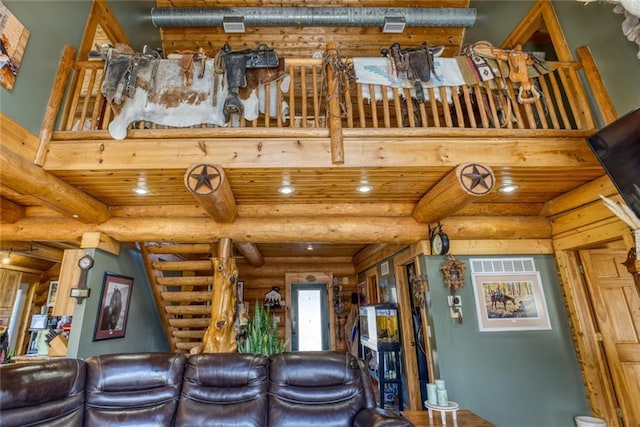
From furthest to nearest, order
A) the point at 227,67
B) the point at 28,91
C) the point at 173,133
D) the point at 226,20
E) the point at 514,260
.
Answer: the point at 226,20 < the point at 514,260 < the point at 227,67 < the point at 173,133 < the point at 28,91

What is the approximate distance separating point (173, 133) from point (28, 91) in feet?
3.88

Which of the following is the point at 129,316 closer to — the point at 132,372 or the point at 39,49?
the point at 132,372

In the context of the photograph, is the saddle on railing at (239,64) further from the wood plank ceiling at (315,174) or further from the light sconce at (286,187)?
the light sconce at (286,187)

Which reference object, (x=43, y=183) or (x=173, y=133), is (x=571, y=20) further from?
(x=43, y=183)

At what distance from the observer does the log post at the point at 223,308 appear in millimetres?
3682

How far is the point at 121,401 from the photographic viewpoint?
2281 mm

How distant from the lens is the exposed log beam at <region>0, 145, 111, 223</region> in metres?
2.53

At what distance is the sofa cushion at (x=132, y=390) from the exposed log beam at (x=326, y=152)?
5.29 ft

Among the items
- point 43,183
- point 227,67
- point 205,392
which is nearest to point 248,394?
point 205,392

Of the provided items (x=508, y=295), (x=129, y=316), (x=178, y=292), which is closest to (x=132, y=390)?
(x=129, y=316)

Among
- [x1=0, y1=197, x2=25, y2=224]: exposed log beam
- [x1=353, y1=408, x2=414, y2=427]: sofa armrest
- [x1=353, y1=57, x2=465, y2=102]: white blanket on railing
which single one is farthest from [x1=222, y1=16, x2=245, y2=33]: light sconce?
[x1=353, y1=408, x2=414, y2=427]: sofa armrest

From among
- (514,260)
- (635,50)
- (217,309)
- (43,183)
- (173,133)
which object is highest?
(635,50)

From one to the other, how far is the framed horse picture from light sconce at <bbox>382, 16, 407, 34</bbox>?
3.30 metres

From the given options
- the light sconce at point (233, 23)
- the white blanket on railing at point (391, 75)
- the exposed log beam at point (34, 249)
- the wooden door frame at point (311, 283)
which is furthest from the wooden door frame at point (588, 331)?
the exposed log beam at point (34, 249)
